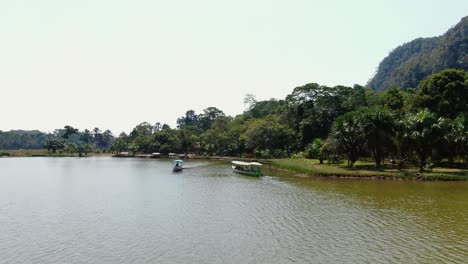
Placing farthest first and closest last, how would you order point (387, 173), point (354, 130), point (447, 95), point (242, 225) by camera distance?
point (447, 95)
point (354, 130)
point (387, 173)
point (242, 225)

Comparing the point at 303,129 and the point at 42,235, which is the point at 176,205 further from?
the point at 303,129

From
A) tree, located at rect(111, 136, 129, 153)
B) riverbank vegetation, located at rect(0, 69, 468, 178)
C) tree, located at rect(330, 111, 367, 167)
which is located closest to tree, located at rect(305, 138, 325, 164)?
riverbank vegetation, located at rect(0, 69, 468, 178)

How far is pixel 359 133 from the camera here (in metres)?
57.9

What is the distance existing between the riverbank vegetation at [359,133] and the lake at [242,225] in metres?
9.49

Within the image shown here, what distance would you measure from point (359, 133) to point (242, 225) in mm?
→ 37465

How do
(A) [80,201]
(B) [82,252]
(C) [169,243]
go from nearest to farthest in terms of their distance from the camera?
(B) [82,252]
(C) [169,243]
(A) [80,201]

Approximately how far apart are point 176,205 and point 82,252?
14219mm

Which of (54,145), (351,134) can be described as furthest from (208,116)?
(351,134)

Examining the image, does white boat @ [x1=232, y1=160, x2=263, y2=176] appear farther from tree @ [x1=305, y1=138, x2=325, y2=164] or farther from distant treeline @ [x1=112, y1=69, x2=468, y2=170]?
tree @ [x1=305, y1=138, x2=325, y2=164]

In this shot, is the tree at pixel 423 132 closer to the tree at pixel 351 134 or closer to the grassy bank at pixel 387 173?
the grassy bank at pixel 387 173

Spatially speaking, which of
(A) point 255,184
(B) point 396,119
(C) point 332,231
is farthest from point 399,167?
(C) point 332,231

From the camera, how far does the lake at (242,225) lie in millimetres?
19828

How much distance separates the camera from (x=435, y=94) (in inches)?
2507

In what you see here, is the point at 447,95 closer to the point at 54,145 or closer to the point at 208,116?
the point at 208,116
